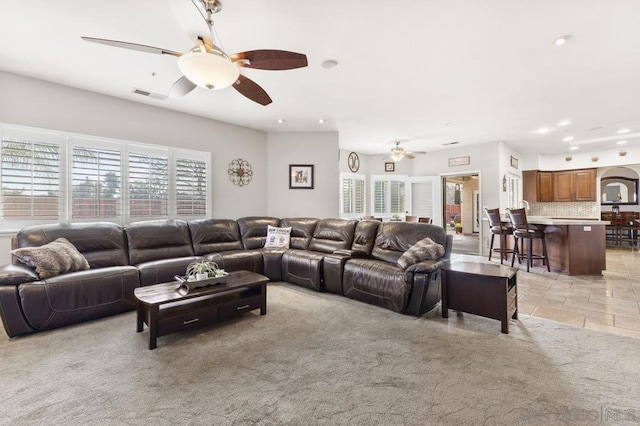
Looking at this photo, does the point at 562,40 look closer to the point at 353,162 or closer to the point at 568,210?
the point at 353,162

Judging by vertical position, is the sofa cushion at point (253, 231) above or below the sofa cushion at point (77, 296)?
above

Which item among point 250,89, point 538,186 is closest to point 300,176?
point 250,89

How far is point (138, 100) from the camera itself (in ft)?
14.4

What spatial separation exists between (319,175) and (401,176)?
351 centimetres

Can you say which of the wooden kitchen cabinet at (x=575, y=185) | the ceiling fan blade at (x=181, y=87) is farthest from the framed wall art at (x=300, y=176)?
the wooden kitchen cabinet at (x=575, y=185)

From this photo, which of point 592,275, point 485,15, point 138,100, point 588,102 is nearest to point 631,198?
point 592,275

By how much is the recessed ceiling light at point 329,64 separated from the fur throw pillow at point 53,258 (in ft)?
11.5

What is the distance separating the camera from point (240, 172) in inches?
224

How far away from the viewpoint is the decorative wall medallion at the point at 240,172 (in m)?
5.60

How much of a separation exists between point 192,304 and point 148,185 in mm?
2672

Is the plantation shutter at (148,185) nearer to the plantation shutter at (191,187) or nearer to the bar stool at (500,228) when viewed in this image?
the plantation shutter at (191,187)

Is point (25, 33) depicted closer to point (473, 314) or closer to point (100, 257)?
point (100, 257)

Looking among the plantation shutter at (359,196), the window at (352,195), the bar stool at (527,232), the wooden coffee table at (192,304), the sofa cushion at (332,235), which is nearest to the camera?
the wooden coffee table at (192,304)

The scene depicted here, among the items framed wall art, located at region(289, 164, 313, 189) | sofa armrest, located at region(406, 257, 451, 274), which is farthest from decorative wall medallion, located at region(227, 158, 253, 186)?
sofa armrest, located at region(406, 257, 451, 274)
